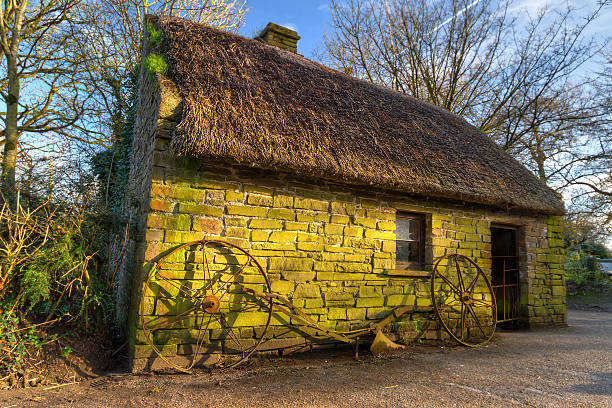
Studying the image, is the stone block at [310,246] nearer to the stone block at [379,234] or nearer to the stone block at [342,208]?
the stone block at [342,208]

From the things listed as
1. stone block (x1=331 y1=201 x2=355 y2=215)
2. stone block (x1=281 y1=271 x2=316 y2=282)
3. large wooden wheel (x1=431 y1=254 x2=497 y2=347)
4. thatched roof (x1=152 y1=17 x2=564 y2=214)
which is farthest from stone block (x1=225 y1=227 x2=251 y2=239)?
large wooden wheel (x1=431 y1=254 x2=497 y2=347)

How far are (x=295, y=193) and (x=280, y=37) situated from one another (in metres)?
4.63

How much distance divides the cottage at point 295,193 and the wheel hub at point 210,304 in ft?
0.47

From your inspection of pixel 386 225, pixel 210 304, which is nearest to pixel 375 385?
pixel 210 304

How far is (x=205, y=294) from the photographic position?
13.7 feet

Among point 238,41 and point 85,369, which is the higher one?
point 238,41

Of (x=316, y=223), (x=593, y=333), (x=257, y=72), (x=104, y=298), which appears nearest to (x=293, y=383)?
(x=316, y=223)

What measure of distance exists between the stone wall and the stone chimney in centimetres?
414

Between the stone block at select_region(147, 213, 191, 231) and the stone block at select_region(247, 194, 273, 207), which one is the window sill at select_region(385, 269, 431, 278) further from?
the stone block at select_region(147, 213, 191, 231)

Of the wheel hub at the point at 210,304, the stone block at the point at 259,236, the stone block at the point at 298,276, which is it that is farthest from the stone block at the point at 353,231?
the wheel hub at the point at 210,304

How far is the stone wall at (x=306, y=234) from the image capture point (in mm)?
4164

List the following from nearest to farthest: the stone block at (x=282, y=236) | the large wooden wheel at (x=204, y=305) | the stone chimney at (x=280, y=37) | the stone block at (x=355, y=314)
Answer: the large wooden wheel at (x=204, y=305) → the stone block at (x=282, y=236) → the stone block at (x=355, y=314) → the stone chimney at (x=280, y=37)

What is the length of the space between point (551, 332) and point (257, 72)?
22.6ft

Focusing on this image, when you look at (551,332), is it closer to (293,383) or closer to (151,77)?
(293,383)
